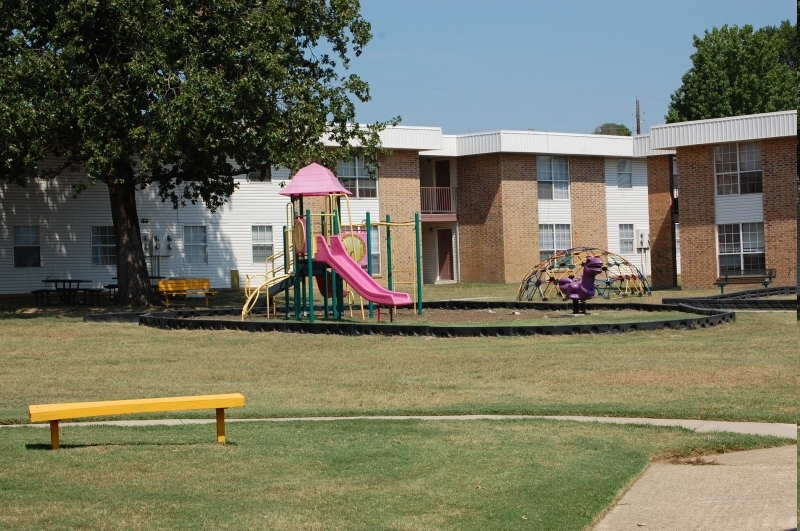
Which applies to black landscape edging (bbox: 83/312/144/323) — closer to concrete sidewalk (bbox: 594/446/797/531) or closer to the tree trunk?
the tree trunk

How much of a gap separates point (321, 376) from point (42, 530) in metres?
9.84

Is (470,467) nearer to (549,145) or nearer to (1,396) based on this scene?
(1,396)

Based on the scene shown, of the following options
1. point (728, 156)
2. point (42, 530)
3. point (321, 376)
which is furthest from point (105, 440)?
point (728, 156)

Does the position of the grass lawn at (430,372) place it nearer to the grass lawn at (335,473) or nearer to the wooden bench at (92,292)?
the grass lawn at (335,473)

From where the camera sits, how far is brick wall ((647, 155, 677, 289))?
46312 mm

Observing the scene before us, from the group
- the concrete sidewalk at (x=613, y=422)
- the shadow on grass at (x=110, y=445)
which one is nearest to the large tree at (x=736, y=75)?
the concrete sidewalk at (x=613, y=422)

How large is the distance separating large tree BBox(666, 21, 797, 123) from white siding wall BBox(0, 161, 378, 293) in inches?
1484

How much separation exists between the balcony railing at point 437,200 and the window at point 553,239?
4120 millimetres

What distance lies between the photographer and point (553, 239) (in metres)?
51.8

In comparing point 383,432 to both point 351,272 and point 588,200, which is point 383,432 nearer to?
point 351,272

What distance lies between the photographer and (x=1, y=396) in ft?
50.6

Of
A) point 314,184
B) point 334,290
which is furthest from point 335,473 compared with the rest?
point 314,184

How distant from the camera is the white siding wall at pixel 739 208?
40.9 m

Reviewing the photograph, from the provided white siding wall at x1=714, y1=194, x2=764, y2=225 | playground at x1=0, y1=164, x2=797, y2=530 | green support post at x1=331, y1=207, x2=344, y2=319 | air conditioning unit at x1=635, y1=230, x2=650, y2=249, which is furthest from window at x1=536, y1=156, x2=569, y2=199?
green support post at x1=331, y1=207, x2=344, y2=319
